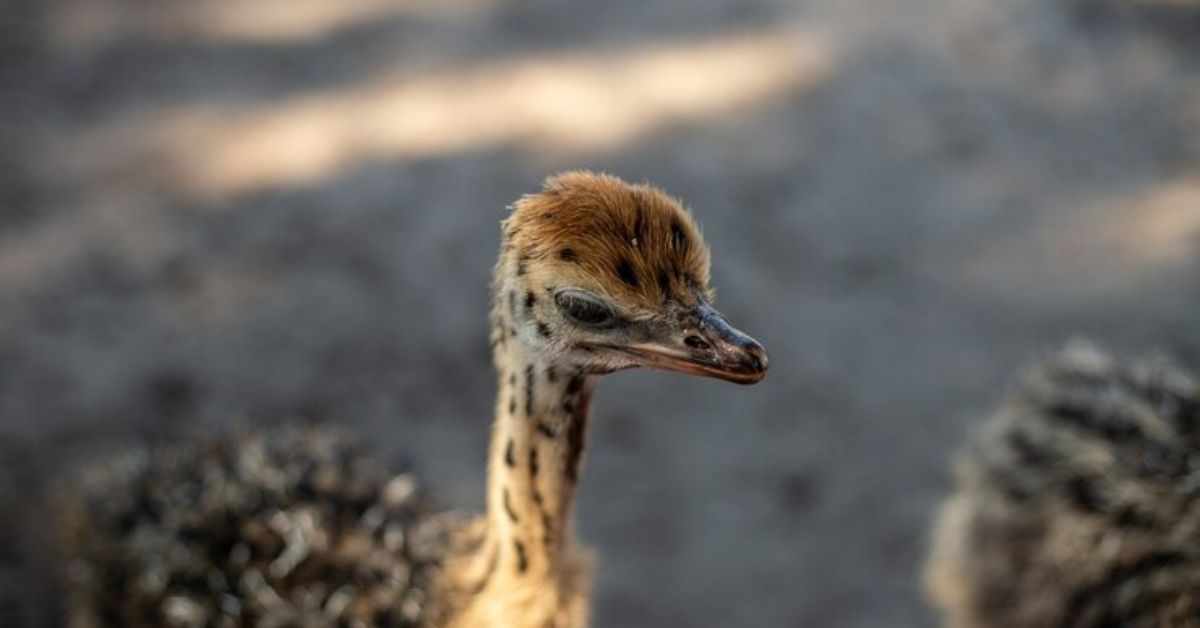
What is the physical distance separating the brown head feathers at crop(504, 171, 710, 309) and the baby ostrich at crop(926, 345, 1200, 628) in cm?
190

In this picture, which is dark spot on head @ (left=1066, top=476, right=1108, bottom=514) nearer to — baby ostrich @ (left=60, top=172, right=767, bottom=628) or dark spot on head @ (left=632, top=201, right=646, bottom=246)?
baby ostrich @ (left=60, top=172, right=767, bottom=628)

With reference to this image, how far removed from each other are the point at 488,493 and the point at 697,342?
36.4 inches

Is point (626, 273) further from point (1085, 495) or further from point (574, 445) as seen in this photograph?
point (1085, 495)

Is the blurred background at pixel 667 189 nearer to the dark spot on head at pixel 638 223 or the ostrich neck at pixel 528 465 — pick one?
the ostrich neck at pixel 528 465

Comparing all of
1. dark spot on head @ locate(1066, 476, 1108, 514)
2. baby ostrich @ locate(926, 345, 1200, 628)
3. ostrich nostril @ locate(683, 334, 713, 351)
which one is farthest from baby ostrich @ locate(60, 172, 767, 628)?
dark spot on head @ locate(1066, 476, 1108, 514)

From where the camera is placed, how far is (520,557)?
10.7 feet

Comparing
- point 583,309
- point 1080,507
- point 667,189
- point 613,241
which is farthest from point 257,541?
point 667,189

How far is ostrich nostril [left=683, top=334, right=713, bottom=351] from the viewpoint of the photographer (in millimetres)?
2814

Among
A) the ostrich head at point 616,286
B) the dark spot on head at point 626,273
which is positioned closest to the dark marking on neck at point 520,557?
the ostrich head at point 616,286

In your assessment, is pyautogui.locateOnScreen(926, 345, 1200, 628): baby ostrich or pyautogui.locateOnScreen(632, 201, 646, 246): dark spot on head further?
pyautogui.locateOnScreen(926, 345, 1200, 628): baby ostrich

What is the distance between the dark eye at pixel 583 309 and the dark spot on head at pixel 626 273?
8 cm

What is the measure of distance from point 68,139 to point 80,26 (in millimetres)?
910

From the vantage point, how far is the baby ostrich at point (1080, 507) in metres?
3.90

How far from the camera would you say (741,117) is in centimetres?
711
